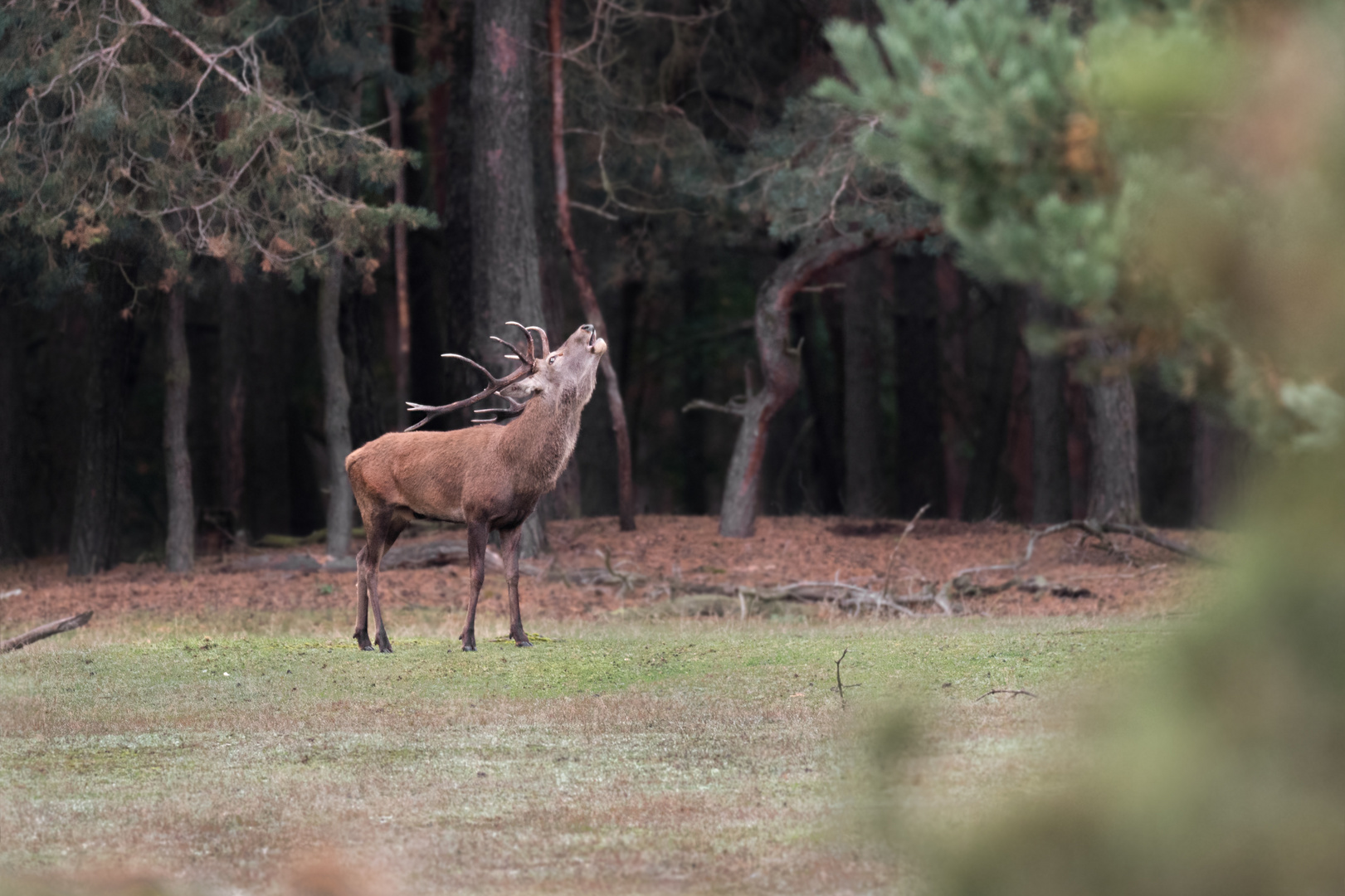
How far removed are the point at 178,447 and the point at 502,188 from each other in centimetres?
521

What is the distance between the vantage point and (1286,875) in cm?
264

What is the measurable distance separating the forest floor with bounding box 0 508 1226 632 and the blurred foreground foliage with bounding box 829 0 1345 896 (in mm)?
10655

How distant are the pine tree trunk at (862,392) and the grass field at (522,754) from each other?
45.4 ft

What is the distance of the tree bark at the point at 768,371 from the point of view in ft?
65.5

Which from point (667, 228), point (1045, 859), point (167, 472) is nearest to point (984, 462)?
point (667, 228)

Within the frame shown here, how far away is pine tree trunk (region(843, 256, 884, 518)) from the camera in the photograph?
26.3m

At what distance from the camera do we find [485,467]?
11.6 m

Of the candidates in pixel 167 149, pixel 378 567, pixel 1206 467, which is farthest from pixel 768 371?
pixel 1206 467

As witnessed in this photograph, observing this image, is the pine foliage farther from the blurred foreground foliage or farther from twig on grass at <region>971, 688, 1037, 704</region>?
the blurred foreground foliage

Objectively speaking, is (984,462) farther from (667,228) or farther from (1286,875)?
(1286,875)

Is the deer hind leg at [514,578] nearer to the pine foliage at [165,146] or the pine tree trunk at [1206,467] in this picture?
the pine foliage at [165,146]

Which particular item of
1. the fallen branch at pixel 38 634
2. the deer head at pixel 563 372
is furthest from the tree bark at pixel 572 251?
the fallen branch at pixel 38 634

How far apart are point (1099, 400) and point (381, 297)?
A: 16425 millimetres

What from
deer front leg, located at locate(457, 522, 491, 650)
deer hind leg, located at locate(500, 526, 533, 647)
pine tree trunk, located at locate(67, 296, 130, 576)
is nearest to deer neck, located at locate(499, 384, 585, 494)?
deer front leg, located at locate(457, 522, 491, 650)
